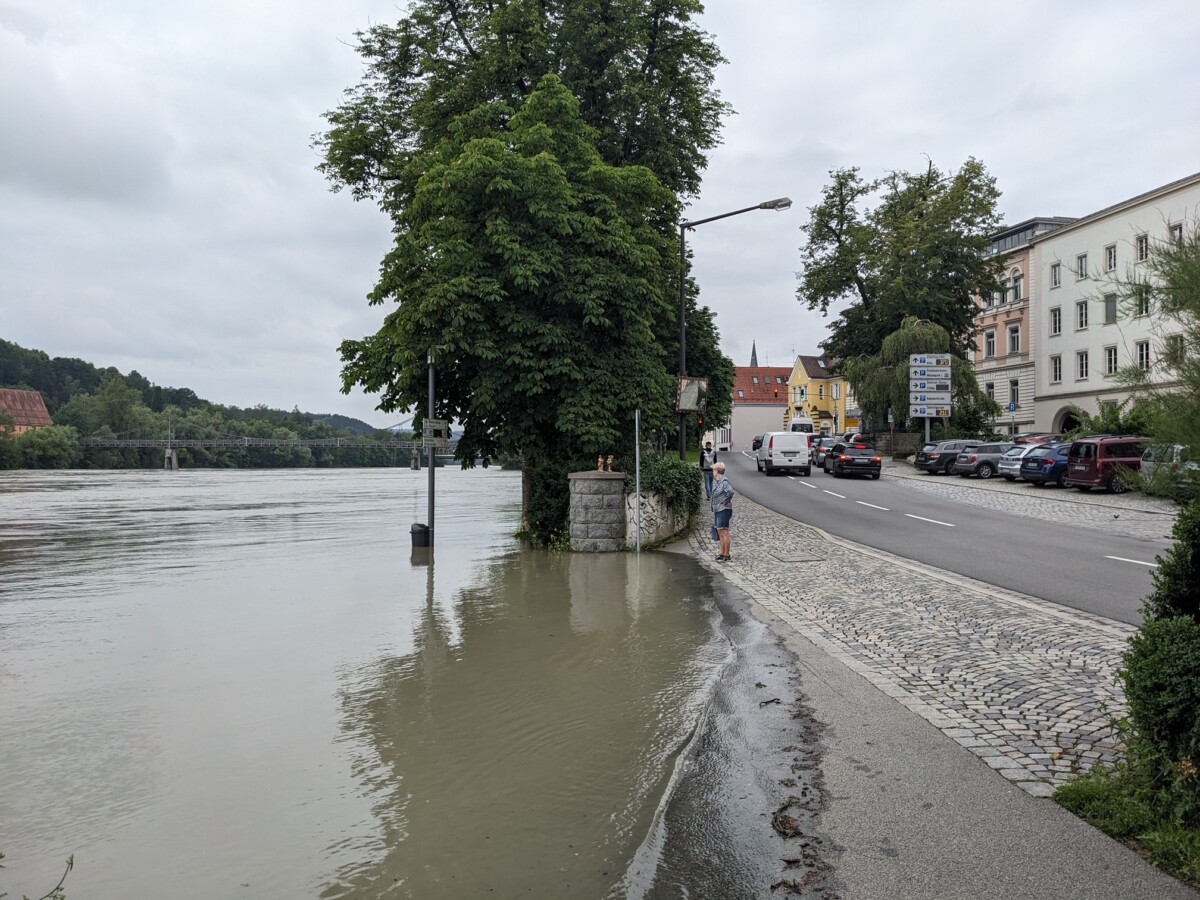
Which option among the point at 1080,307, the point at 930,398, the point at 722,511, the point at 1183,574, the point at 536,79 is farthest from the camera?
the point at 1080,307

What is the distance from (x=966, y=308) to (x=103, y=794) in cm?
5553

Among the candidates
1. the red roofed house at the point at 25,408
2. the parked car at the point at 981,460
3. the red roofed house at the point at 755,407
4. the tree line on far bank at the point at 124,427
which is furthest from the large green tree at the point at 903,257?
the red roofed house at the point at 25,408

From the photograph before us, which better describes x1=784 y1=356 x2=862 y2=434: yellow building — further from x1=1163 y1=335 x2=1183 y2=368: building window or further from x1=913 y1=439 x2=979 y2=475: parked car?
x1=1163 y1=335 x2=1183 y2=368: building window

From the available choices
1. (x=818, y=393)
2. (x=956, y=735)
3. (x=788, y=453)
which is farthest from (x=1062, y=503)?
(x=818, y=393)

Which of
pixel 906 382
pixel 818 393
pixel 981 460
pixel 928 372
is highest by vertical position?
pixel 818 393

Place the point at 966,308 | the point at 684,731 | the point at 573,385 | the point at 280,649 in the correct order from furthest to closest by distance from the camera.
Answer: the point at 966,308 → the point at 573,385 → the point at 280,649 → the point at 684,731

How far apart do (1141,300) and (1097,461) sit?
26.6 m

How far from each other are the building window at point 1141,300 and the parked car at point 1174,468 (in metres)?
0.80

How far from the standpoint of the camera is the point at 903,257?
51.9m

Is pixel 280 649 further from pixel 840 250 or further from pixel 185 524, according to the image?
pixel 840 250

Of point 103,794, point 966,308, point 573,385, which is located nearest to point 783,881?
point 103,794

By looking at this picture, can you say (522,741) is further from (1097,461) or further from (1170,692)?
(1097,461)

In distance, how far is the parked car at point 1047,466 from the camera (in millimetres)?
31000

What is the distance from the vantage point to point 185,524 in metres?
29.9
